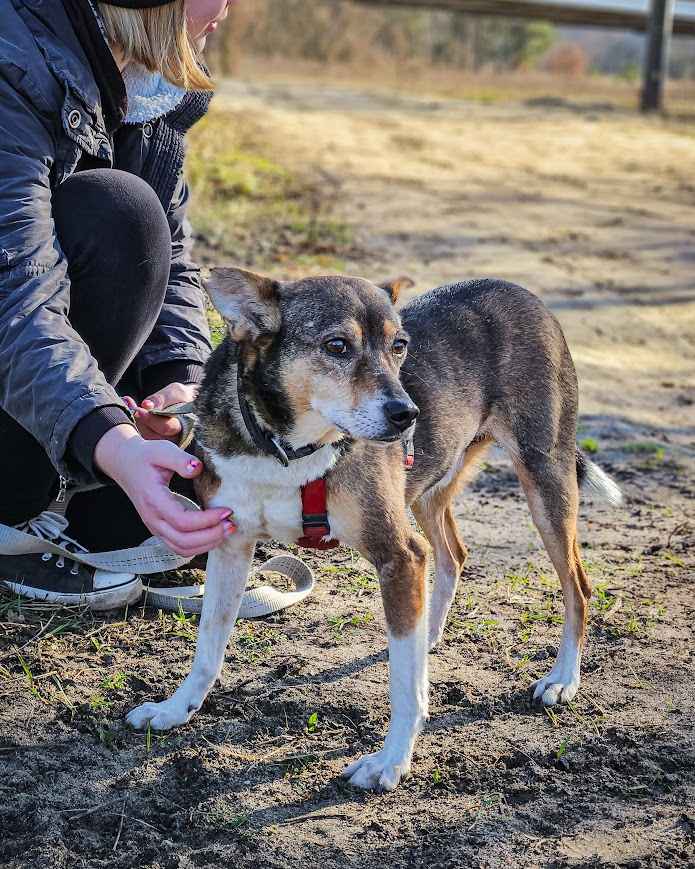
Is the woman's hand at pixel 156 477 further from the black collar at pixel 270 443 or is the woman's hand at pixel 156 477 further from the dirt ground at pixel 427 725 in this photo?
the dirt ground at pixel 427 725

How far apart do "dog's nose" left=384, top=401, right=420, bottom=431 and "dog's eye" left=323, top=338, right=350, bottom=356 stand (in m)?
0.24

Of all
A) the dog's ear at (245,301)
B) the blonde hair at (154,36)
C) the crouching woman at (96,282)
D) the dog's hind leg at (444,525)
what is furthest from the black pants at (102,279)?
the dog's hind leg at (444,525)

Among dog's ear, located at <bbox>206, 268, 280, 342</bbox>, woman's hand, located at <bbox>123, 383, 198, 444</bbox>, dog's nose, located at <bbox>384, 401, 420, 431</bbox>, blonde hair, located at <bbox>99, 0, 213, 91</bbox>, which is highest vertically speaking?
blonde hair, located at <bbox>99, 0, 213, 91</bbox>

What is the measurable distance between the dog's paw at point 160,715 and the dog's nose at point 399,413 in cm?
107

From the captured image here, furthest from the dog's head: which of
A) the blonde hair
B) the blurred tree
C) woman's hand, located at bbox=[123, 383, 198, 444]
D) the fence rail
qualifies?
the blurred tree

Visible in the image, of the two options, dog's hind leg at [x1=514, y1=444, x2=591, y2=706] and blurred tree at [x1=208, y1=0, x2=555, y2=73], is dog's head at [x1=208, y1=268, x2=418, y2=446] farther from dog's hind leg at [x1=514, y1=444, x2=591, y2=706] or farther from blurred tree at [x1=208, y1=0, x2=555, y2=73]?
blurred tree at [x1=208, y1=0, x2=555, y2=73]

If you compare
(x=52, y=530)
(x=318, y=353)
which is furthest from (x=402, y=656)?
(x=52, y=530)

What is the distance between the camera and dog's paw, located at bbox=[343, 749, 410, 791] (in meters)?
2.87

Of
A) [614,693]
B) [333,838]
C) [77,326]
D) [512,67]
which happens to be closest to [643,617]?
[614,693]

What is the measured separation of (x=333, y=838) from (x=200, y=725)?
629 millimetres

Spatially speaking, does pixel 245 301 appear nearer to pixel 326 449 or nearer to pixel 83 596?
pixel 326 449

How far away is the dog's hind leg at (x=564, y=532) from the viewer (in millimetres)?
3469

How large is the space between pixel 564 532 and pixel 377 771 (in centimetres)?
111

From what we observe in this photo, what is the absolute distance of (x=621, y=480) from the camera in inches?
196
